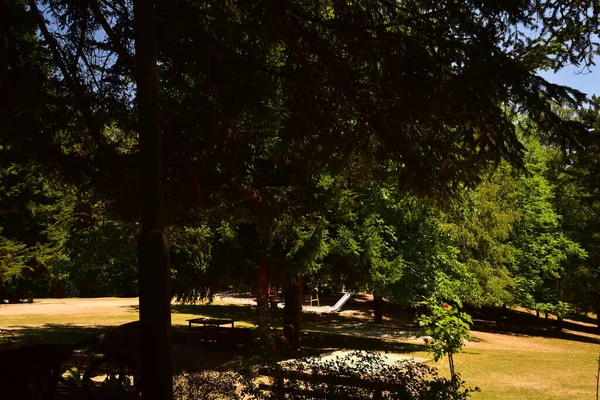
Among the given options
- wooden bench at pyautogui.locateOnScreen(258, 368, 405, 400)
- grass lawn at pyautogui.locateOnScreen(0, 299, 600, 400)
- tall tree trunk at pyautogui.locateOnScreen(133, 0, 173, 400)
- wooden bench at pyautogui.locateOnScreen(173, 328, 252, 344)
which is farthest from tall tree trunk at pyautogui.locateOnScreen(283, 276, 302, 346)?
tall tree trunk at pyautogui.locateOnScreen(133, 0, 173, 400)

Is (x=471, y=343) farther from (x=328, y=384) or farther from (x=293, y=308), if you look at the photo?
(x=328, y=384)

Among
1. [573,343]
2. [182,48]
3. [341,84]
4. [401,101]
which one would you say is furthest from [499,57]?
[573,343]

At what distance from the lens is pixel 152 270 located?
534 cm

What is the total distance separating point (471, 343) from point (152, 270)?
22.0 meters

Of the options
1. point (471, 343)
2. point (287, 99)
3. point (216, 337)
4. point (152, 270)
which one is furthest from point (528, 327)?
point (152, 270)

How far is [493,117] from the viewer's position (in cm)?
622

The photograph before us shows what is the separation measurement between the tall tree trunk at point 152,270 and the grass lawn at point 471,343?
9.43m

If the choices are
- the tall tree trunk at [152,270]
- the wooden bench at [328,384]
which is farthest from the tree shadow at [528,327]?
the tall tree trunk at [152,270]

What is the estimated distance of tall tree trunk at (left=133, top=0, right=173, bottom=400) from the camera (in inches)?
208

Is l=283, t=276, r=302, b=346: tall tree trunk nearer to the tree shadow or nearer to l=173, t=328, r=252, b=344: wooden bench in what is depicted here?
l=173, t=328, r=252, b=344: wooden bench

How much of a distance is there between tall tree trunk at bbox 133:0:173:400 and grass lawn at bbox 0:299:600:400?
9.43m

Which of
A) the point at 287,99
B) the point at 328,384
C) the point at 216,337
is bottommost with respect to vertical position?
the point at 216,337

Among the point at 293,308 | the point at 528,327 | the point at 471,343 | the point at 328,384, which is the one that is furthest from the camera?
the point at 528,327

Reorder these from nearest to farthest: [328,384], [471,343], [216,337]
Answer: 1. [328,384]
2. [216,337]
3. [471,343]
